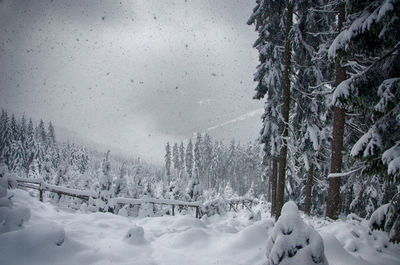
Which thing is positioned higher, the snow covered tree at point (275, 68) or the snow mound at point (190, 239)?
the snow covered tree at point (275, 68)

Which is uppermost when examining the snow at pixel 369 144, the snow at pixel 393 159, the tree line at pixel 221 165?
the snow at pixel 369 144

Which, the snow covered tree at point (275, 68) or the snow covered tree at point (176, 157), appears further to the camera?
the snow covered tree at point (176, 157)

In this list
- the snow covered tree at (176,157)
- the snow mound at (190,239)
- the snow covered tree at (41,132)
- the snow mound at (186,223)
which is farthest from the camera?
the snow covered tree at (176,157)

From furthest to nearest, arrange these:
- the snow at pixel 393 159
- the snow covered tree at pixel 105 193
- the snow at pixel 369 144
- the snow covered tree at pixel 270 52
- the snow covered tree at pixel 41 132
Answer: the snow covered tree at pixel 41 132 < the snow covered tree at pixel 105 193 < the snow covered tree at pixel 270 52 < the snow at pixel 369 144 < the snow at pixel 393 159

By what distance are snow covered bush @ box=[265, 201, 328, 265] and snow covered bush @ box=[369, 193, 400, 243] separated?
247 centimetres

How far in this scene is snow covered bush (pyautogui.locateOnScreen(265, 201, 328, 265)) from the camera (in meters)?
3.35

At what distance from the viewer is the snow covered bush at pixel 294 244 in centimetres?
335

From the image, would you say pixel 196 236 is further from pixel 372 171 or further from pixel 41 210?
pixel 41 210

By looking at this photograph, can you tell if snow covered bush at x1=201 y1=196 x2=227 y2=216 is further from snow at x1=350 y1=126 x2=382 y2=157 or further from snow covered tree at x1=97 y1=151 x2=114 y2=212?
snow at x1=350 y1=126 x2=382 y2=157

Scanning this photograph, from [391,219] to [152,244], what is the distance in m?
6.19

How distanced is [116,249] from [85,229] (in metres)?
1.86

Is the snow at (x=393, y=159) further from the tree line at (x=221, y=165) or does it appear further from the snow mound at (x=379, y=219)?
the tree line at (x=221, y=165)

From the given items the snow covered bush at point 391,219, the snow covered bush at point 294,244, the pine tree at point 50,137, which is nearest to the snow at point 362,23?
the snow covered bush at point 391,219

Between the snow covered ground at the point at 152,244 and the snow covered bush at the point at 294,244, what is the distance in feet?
6.69
